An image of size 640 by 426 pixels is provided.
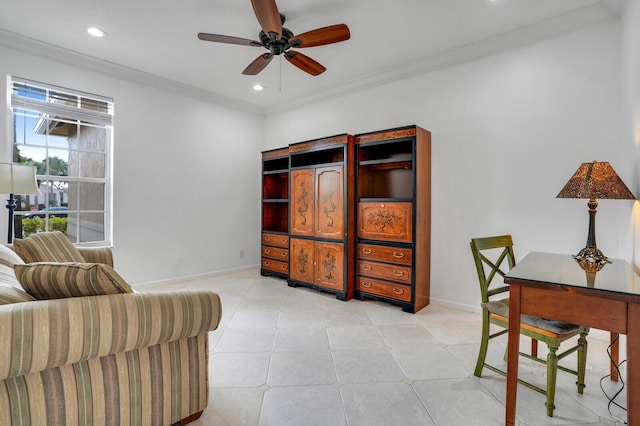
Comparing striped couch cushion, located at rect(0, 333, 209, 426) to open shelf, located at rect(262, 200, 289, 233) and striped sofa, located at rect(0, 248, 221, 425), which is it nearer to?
striped sofa, located at rect(0, 248, 221, 425)

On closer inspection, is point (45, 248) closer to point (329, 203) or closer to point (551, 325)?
point (329, 203)

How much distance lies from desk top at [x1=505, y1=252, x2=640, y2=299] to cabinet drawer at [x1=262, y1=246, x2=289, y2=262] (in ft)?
10.5

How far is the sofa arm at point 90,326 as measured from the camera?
42.5 inches

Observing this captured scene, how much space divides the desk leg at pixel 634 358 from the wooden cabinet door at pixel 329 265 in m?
2.66

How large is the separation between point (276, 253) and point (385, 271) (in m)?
1.86

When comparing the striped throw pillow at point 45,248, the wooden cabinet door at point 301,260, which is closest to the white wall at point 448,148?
the wooden cabinet door at point 301,260

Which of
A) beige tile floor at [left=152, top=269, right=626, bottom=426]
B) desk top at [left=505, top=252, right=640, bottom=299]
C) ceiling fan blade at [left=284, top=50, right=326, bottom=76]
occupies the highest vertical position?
ceiling fan blade at [left=284, top=50, right=326, bottom=76]

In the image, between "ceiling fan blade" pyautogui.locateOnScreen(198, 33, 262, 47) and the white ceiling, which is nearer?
"ceiling fan blade" pyautogui.locateOnScreen(198, 33, 262, 47)

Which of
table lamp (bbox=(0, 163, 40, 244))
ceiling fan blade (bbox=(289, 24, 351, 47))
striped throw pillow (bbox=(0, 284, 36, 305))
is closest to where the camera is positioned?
striped throw pillow (bbox=(0, 284, 36, 305))

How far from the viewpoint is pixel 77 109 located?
364cm

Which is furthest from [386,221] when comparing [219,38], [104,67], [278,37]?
[104,67]

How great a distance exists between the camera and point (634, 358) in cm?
126

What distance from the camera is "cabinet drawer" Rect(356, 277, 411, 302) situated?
10.9ft

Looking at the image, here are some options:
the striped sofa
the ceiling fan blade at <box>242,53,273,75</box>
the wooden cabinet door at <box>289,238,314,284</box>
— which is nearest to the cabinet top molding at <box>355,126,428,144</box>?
the ceiling fan blade at <box>242,53,273,75</box>
